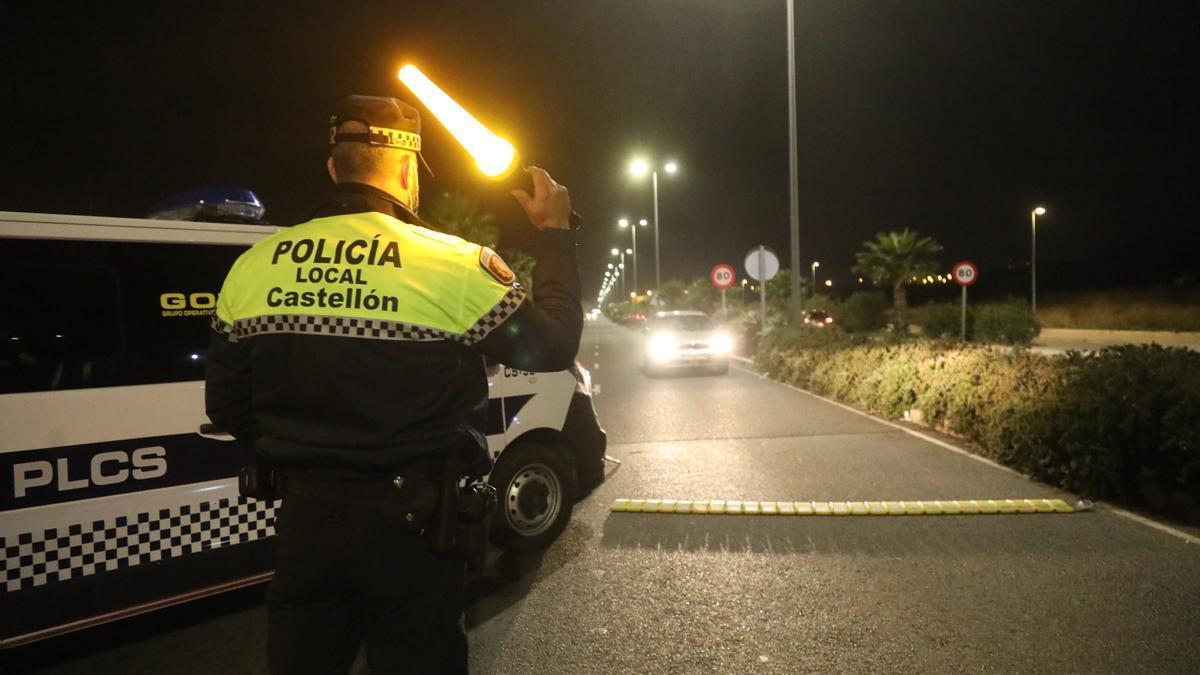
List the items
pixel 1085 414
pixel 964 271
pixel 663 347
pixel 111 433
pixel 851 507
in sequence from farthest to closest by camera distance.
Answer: pixel 964 271
pixel 663 347
pixel 1085 414
pixel 851 507
pixel 111 433

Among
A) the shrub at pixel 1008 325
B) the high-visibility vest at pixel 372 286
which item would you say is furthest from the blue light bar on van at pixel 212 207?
the shrub at pixel 1008 325

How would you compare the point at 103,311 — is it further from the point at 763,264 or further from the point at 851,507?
the point at 763,264

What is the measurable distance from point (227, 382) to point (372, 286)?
0.53 m

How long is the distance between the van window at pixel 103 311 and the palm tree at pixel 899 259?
125 feet

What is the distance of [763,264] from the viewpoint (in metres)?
19.3

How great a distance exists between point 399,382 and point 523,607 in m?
2.64

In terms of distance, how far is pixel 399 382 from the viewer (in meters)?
1.78

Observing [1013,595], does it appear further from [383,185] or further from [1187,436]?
[383,185]

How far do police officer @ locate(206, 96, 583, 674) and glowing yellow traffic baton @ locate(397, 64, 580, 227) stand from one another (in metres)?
0.24

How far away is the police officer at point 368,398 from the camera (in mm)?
1733

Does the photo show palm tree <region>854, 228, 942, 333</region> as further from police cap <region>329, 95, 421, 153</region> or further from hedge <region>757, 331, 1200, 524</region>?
police cap <region>329, 95, 421, 153</region>

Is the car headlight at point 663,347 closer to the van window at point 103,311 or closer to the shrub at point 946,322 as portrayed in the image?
the van window at point 103,311

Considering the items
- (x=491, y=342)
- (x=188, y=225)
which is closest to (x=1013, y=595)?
(x=491, y=342)

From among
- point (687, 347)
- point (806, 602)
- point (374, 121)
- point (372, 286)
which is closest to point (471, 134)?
point (374, 121)
